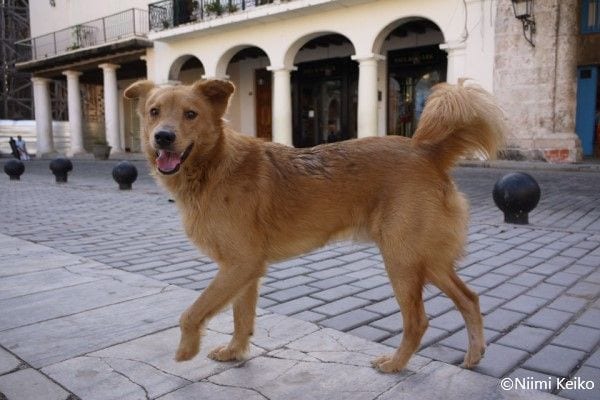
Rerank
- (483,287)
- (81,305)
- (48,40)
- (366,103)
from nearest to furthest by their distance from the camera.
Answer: (81,305)
(483,287)
(366,103)
(48,40)

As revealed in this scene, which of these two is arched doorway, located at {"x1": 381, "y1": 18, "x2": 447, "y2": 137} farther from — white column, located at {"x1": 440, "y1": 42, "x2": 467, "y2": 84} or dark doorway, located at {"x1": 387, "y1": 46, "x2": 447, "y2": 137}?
white column, located at {"x1": 440, "y1": 42, "x2": 467, "y2": 84}

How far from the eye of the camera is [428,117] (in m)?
2.91

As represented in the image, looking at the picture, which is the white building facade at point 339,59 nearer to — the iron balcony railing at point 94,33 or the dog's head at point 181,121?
the iron balcony railing at point 94,33

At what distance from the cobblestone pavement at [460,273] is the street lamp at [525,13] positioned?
7.90 metres

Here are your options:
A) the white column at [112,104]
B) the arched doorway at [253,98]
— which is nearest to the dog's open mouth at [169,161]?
the arched doorway at [253,98]

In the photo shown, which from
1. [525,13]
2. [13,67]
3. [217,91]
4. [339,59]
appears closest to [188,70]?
[339,59]

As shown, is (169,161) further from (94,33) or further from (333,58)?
(94,33)

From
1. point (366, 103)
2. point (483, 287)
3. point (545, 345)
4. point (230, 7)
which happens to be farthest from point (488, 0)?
point (545, 345)

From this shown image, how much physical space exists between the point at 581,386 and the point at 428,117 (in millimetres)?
1626

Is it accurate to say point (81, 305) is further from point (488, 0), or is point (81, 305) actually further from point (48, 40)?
point (48, 40)

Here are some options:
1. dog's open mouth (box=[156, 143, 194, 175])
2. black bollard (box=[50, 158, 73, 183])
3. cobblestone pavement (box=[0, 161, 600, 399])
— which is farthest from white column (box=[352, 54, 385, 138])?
dog's open mouth (box=[156, 143, 194, 175])

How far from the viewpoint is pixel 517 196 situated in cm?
695

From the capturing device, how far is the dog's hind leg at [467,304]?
109 inches

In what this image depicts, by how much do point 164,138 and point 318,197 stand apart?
92cm
